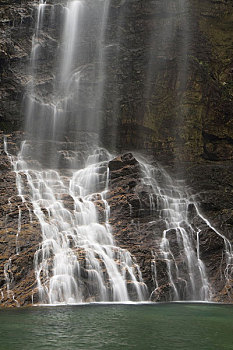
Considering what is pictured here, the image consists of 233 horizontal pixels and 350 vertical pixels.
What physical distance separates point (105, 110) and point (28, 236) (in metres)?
15.3

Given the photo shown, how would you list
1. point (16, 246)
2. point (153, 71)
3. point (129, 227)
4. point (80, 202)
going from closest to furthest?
point (16, 246)
point (129, 227)
point (80, 202)
point (153, 71)

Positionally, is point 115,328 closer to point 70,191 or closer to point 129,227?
point 129,227

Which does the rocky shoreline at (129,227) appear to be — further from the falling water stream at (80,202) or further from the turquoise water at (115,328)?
the turquoise water at (115,328)

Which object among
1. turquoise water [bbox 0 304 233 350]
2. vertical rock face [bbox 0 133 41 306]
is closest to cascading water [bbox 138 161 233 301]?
turquoise water [bbox 0 304 233 350]

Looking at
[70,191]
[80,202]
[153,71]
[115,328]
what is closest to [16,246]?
[80,202]

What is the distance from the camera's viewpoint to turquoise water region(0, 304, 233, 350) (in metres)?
7.09

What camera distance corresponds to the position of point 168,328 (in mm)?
8625

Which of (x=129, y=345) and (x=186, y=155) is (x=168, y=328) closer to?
(x=129, y=345)

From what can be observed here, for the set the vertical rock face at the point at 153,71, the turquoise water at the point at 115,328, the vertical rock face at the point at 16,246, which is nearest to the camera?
the turquoise water at the point at 115,328

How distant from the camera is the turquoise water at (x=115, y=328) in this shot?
709 cm

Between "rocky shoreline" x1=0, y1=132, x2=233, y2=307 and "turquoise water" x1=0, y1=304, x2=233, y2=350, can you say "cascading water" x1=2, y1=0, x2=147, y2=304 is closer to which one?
"rocky shoreline" x1=0, y1=132, x2=233, y2=307

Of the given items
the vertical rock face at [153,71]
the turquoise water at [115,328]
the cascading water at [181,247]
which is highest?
the vertical rock face at [153,71]

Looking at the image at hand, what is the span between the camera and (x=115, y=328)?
853 centimetres

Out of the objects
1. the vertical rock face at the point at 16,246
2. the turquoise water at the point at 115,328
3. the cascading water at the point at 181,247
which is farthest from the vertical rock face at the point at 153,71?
the turquoise water at the point at 115,328
